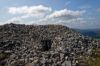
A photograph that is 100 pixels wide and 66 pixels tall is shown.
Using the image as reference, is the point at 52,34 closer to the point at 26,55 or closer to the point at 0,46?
the point at 0,46

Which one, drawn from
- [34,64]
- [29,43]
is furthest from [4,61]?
[29,43]

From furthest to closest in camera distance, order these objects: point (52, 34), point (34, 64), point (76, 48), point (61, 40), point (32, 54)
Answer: point (52, 34) → point (61, 40) → point (76, 48) → point (32, 54) → point (34, 64)

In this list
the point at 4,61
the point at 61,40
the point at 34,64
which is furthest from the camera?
the point at 61,40

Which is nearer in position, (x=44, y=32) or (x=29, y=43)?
(x=29, y=43)

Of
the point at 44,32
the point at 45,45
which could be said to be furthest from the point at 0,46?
the point at 44,32

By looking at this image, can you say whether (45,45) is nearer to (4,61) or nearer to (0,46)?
(0,46)

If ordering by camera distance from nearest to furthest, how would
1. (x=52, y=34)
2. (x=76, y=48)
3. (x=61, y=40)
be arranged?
1. (x=76, y=48)
2. (x=61, y=40)
3. (x=52, y=34)
